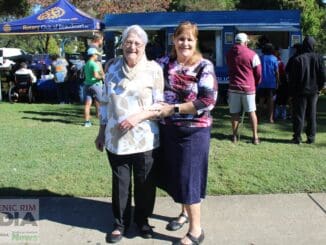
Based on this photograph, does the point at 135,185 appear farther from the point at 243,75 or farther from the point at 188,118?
the point at 243,75

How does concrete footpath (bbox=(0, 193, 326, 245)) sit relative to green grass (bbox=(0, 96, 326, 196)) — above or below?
below

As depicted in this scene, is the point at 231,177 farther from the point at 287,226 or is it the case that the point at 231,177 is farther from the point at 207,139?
the point at 207,139

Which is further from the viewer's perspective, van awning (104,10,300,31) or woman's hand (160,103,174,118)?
van awning (104,10,300,31)

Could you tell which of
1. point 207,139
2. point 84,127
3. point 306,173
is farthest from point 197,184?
point 84,127

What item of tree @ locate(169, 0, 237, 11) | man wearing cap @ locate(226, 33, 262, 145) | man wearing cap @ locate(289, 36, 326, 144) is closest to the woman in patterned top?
man wearing cap @ locate(226, 33, 262, 145)

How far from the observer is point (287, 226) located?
453 centimetres

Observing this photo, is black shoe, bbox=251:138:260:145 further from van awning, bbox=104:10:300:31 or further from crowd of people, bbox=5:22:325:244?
van awning, bbox=104:10:300:31

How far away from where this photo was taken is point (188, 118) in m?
→ 3.94

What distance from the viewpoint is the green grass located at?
5641 millimetres

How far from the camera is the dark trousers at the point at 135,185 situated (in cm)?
416

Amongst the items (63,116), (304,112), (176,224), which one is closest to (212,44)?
(63,116)

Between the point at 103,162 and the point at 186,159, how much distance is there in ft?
9.31

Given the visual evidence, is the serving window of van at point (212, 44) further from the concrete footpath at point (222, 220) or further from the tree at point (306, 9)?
the tree at point (306, 9)

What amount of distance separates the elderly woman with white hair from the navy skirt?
0.16 m
